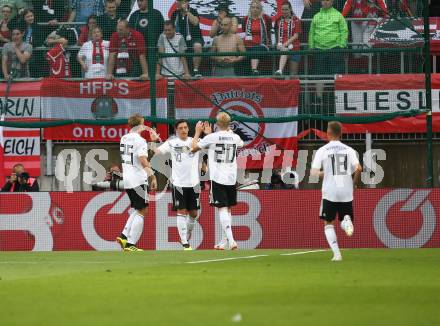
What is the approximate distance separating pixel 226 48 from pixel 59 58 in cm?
303

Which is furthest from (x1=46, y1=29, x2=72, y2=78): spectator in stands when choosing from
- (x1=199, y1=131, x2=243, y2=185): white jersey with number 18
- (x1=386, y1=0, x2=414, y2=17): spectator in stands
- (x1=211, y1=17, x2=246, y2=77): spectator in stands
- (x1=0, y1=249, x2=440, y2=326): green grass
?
(x1=386, y1=0, x2=414, y2=17): spectator in stands

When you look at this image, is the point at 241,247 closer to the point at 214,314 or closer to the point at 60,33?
the point at 60,33

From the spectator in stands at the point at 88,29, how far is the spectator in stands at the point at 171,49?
3.98ft

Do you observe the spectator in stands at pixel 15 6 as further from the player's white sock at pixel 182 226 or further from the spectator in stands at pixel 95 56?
the player's white sock at pixel 182 226

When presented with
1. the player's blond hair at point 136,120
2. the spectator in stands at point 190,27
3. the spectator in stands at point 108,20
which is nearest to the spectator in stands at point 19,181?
the spectator in stands at point 108,20

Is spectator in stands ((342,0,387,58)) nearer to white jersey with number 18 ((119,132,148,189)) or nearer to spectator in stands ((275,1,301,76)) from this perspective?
spectator in stands ((275,1,301,76))

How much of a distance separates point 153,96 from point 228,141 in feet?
9.32

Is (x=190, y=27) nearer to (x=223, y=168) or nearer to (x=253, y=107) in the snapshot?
(x=253, y=107)

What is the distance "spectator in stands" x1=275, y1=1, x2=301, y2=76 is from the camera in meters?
22.0

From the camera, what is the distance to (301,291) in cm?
1211

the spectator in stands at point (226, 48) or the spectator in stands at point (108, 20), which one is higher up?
the spectator in stands at point (108, 20)

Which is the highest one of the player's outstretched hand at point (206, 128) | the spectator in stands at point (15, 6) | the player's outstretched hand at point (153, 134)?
the spectator in stands at point (15, 6)

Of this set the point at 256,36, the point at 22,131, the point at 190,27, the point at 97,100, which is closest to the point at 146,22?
the point at 190,27

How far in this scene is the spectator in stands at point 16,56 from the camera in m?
22.6
